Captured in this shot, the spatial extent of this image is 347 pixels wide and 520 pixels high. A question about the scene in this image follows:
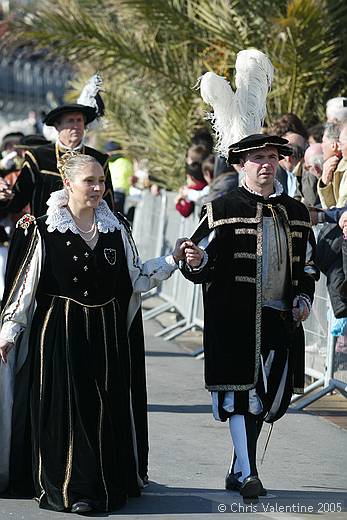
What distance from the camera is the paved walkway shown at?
6250mm

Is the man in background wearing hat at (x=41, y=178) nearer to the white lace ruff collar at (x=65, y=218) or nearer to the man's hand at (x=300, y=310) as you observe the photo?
the white lace ruff collar at (x=65, y=218)

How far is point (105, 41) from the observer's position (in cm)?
1477

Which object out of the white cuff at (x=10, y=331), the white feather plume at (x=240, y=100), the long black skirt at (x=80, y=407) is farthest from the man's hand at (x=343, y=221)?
the white cuff at (x=10, y=331)

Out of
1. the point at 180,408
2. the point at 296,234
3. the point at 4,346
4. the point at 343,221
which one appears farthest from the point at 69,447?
the point at 180,408

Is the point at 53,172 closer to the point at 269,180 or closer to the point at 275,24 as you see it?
the point at 269,180

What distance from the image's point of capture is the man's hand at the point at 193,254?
20.5 ft

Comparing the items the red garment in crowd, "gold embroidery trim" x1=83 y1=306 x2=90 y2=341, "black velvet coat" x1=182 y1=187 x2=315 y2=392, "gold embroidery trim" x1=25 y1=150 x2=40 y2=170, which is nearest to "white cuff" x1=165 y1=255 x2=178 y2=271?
"black velvet coat" x1=182 y1=187 x2=315 y2=392

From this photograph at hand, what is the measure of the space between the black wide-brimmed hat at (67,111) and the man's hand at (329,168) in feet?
4.98

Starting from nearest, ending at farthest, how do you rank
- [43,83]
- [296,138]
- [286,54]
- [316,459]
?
[316,459], [296,138], [286,54], [43,83]

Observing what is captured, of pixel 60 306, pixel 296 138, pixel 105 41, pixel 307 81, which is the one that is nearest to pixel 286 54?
pixel 307 81

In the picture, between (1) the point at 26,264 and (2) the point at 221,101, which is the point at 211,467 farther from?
(2) the point at 221,101

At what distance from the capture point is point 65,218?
649cm

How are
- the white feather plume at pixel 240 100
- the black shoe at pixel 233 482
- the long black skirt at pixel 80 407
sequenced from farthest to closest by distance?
1. the white feather plume at pixel 240 100
2. the black shoe at pixel 233 482
3. the long black skirt at pixel 80 407

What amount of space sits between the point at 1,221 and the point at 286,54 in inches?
148
